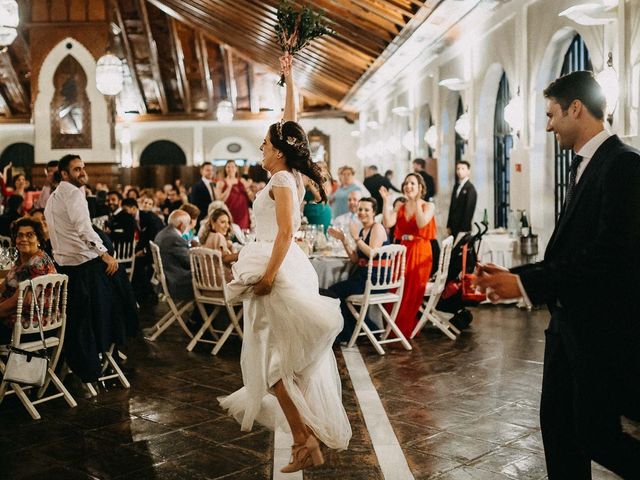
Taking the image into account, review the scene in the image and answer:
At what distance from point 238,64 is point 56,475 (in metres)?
18.7

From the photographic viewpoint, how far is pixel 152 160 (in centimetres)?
2338

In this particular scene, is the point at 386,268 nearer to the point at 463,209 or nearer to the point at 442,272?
the point at 442,272

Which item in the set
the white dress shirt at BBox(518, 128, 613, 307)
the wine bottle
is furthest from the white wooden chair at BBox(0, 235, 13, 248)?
the white dress shirt at BBox(518, 128, 613, 307)

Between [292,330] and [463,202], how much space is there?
5545 mm

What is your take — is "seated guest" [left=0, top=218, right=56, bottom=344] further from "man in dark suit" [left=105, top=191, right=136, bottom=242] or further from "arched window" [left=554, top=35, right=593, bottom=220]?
"arched window" [left=554, top=35, right=593, bottom=220]

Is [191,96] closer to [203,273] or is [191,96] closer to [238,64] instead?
[238,64]

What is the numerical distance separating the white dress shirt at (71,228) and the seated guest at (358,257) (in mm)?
2058

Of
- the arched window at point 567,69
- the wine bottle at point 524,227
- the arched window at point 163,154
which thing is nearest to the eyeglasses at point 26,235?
the arched window at point 567,69

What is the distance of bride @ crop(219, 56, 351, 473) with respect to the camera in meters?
3.38

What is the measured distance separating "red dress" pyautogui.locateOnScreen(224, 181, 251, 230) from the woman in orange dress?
3794mm

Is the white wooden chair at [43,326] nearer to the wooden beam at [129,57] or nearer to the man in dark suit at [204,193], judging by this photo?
the man in dark suit at [204,193]

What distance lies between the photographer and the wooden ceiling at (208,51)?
38.1 feet

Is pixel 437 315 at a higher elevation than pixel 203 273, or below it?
below

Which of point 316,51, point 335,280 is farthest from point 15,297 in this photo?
point 316,51
